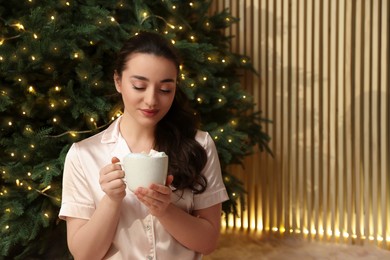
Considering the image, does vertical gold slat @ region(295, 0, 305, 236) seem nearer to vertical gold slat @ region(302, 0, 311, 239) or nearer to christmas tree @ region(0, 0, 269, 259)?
vertical gold slat @ region(302, 0, 311, 239)

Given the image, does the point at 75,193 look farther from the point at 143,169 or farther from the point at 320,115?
the point at 320,115

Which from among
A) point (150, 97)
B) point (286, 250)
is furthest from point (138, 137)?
point (286, 250)

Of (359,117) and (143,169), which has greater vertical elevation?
(143,169)

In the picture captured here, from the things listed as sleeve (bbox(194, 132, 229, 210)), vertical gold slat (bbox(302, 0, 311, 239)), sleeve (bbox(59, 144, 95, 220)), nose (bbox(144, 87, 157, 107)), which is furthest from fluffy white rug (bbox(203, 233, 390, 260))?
nose (bbox(144, 87, 157, 107))

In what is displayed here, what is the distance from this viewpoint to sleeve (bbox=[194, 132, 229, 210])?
58.6 inches

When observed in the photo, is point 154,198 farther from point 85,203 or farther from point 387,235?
point 387,235

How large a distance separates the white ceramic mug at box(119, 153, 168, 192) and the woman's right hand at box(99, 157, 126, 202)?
2cm

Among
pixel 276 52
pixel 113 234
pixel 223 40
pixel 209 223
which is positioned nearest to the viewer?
pixel 113 234

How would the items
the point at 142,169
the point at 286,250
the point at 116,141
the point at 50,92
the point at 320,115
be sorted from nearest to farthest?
the point at 142,169 → the point at 116,141 → the point at 50,92 → the point at 286,250 → the point at 320,115

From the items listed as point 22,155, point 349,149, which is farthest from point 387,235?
point 22,155

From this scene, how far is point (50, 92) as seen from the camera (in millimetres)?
2785

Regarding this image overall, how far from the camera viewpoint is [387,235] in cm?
384

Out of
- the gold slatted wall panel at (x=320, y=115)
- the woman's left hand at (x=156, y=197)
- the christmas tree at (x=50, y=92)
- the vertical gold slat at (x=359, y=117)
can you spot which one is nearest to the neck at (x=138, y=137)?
the woman's left hand at (x=156, y=197)

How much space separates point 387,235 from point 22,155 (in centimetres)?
242
